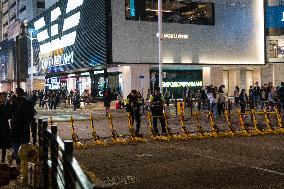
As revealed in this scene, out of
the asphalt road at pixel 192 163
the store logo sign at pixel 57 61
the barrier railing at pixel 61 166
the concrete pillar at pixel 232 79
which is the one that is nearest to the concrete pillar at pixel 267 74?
the concrete pillar at pixel 232 79

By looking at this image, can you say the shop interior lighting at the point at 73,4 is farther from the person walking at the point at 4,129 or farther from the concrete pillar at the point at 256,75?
the person walking at the point at 4,129

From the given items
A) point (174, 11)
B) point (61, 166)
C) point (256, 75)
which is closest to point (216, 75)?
point (256, 75)

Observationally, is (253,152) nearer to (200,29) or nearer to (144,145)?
(144,145)

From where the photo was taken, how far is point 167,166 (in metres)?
10.4

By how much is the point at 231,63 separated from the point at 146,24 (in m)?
10.8

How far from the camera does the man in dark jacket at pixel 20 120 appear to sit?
9602 mm

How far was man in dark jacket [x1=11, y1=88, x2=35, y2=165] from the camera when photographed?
9.60m

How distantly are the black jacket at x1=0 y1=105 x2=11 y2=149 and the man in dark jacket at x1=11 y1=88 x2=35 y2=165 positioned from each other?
378 mm

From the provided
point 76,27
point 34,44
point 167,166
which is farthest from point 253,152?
point 34,44

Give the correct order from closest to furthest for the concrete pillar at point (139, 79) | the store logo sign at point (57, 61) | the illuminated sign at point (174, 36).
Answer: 1. the concrete pillar at point (139, 79)
2. the illuminated sign at point (174, 36)
3. the store logo sign at point (57, 61)

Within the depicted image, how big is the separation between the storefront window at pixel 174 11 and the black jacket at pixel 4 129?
1252 inches

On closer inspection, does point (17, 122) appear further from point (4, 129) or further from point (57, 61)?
point (57, 61)

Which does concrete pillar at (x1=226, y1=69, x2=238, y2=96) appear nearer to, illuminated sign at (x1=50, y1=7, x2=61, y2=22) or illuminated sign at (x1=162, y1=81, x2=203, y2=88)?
illuminated sign at (x1=162, y1=81, x2=203, y2=88)

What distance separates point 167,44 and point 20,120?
3406 centimetres
